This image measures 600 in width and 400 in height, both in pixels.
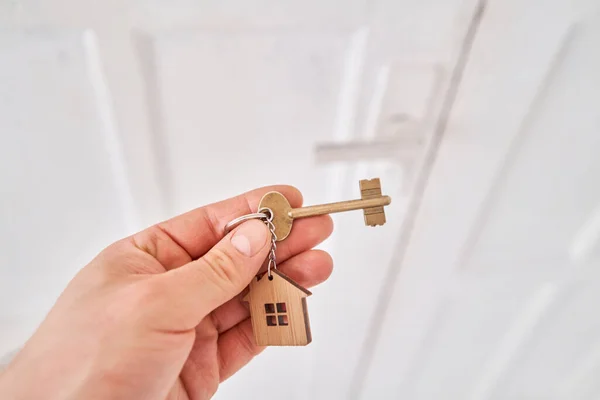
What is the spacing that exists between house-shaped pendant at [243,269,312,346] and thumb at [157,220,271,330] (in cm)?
2

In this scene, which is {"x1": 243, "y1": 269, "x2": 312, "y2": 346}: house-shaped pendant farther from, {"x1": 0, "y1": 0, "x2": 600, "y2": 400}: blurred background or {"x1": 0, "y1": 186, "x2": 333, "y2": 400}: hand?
{"x1": 0, "y1": 0, "x2": 600, "y2": 400}: blurred background

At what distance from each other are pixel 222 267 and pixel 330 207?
122mm

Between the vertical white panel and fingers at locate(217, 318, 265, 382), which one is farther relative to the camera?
fingers at locate(217, 318, 265, 382)

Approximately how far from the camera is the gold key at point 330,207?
425 mm

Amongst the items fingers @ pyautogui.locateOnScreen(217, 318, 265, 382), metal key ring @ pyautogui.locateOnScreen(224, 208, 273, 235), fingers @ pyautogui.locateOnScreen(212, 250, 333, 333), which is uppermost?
metal key ring @ pyautogui.locateOnScreen(224, 208, 273, 235)

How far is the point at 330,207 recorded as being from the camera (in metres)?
0.43

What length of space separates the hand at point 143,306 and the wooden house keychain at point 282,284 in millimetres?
18

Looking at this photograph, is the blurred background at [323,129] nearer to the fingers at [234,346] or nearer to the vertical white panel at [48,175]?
the vertical white panel at [48,175]

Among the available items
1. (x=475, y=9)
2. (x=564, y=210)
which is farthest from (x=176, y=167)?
(x=564, y=210)

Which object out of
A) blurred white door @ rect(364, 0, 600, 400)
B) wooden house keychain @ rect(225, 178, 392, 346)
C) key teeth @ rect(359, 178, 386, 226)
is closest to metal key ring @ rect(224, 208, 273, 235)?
wooden house keychain @ rect(225, 178, 392, 346)

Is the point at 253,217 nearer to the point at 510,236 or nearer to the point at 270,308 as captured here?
the point at 270,308

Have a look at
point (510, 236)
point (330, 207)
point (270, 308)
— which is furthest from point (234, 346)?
point (510, 236)

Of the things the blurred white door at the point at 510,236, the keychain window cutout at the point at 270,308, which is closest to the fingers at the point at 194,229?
the keychain window cutout at the point at 270,308

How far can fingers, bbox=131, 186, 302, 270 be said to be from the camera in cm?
47
